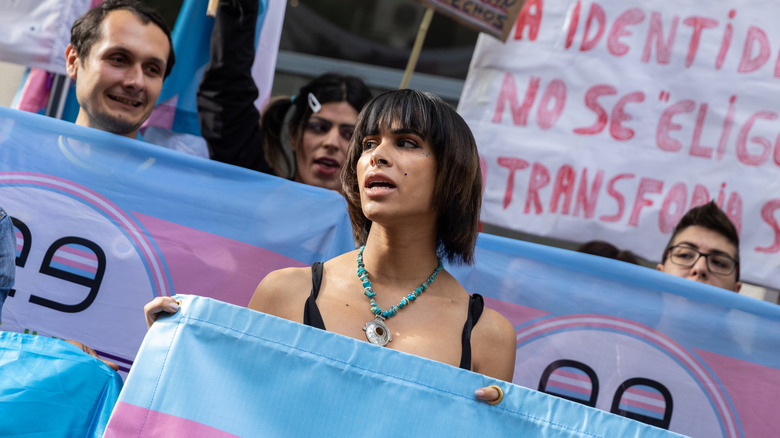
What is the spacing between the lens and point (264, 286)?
1786mm

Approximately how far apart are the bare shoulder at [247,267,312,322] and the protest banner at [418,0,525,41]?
1852 millimetres

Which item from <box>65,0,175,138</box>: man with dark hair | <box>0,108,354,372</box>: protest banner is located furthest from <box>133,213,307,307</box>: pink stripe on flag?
<box>65,0,175,138</box>: man with dark hair

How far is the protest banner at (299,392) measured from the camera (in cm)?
147

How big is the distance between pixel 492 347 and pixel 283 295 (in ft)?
1.62

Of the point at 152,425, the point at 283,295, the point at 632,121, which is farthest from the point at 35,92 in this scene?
the point at 632,121

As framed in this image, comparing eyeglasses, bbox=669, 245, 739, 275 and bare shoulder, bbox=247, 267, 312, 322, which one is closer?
bare shoulder, bbox=247, 267, 312, 322

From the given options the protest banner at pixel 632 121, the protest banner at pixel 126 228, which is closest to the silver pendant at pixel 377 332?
the protest banner at pixel 126 228

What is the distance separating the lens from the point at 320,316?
1717mm

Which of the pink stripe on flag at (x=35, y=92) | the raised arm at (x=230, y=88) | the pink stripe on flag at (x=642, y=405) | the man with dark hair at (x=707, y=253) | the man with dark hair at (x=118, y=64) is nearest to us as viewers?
the pink stripe on flag at (x=642, y=405)

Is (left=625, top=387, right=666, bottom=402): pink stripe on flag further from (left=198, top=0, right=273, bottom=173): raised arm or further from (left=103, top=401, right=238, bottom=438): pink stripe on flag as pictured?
(left=198, top=0, right=273, bottom=173): raised arm

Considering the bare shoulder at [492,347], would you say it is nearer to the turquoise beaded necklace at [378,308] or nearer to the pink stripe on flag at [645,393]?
the turquoise beaded necklace at [378,308]

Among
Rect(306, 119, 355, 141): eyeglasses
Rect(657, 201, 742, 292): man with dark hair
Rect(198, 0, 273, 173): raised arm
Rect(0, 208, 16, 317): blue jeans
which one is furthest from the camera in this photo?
Rect(306, 119, 355, 141): eyeglasses

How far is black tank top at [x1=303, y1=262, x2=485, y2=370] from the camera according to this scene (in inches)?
67.4

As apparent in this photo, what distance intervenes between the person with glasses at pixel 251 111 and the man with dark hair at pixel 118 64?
0.20 m
